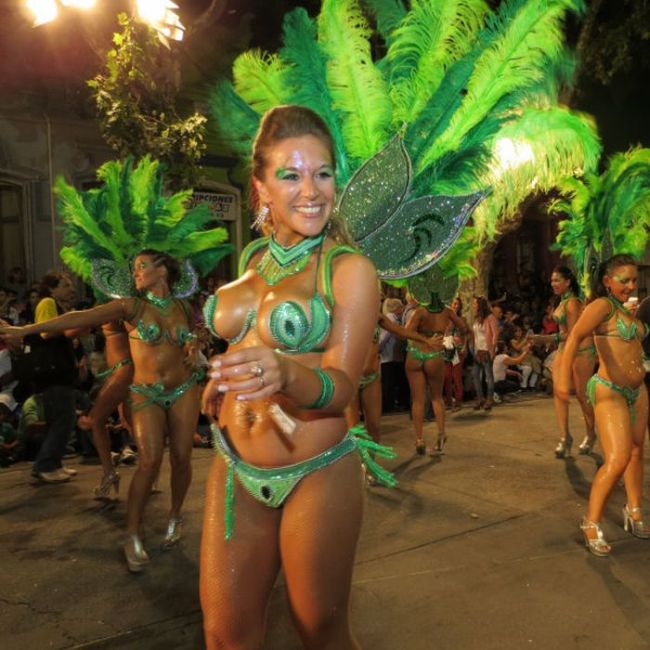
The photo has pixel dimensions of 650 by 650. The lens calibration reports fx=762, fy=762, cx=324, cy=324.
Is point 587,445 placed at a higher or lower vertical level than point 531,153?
lower

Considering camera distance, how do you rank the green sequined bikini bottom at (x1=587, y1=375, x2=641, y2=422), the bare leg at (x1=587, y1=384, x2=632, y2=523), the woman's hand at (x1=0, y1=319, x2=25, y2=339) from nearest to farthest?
the woman's hand at (x1=0, y1=319, x2=25, y2=339)
the bare leg at (x1=587, y1=384, x2=632, y2=523)
the green sequined bikini bottom at (x1=587, y1=375, x2=641, y2=422)

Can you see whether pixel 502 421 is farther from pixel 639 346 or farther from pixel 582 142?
pixel 582 142

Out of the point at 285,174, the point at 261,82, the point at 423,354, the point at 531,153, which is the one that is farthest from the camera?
the point at 423,354

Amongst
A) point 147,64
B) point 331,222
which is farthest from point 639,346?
point 147,64

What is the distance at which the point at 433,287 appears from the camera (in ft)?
25.1

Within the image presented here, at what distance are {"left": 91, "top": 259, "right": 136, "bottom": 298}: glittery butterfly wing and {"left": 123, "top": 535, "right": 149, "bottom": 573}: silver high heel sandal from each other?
1686 mm

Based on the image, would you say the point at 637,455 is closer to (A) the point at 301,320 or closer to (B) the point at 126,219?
(A) the point at 301,320

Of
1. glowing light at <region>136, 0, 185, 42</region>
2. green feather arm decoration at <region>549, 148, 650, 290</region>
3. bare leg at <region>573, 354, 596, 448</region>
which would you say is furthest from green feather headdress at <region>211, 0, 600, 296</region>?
glowing light at <region>136, 0, 185, 42</region>

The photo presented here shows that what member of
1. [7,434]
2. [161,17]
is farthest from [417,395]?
[161,17]

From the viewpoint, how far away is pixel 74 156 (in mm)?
13727

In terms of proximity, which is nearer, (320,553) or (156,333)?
(320,553)

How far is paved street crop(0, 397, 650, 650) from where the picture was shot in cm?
372

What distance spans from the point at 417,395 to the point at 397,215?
537cm

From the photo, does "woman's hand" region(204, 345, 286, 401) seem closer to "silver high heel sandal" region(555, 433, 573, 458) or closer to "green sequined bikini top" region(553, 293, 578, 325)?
"silver high heel sandal" region(555, 433, 573, 458)
